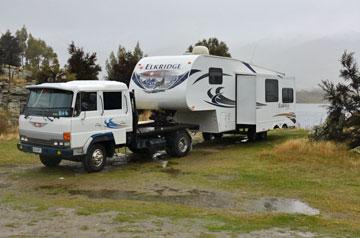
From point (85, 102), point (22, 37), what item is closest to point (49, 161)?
point (85, 102)

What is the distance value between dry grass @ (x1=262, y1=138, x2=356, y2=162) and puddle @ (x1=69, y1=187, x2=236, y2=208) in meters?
5.09

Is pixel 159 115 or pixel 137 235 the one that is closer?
pixel 137 235

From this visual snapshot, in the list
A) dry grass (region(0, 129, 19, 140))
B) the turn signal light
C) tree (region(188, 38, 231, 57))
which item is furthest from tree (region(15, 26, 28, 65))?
the turn signal light

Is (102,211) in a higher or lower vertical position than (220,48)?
lower

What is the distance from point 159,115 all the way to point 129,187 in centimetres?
581

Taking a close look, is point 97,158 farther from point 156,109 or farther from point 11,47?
point 11,47

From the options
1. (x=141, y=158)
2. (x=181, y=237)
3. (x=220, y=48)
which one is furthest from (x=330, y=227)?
(x=220, y=48)

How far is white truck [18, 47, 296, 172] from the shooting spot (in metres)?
12.9

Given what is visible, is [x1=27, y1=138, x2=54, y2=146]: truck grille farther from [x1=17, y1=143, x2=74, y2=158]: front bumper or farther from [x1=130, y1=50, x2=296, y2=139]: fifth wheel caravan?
→ [x1=130, y1=50, x2=296, y2=139]: fifth wheel caravan

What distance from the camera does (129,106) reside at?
572 inches

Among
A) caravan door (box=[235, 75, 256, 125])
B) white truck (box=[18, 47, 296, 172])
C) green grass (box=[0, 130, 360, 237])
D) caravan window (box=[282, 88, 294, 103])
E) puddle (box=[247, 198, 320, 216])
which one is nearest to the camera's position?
green grass (box=[0, 130, 360, 237])

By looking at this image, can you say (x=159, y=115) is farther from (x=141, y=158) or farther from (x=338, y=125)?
(x=338, y=125)

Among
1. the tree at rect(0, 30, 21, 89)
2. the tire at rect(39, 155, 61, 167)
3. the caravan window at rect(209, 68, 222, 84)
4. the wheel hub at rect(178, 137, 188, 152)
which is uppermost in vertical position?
the tree at rect(0, 30, 21, 89)

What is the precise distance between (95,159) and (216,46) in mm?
31879
